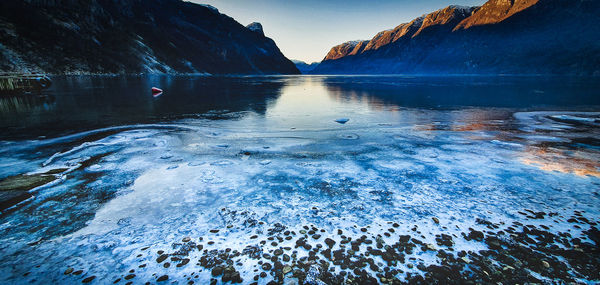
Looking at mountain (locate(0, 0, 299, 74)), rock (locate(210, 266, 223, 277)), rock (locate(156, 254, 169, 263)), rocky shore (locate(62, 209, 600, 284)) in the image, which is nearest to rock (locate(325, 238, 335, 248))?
rocky shore (locate(62, 209, 600, 284))

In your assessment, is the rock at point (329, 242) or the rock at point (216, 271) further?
the rock at point (329, 242)

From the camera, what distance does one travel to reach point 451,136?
1016 centimetres

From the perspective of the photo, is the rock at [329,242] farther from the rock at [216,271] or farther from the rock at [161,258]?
the rock at [161,258]

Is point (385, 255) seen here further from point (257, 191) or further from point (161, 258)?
point (161, 258)

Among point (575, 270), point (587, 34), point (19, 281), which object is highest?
point (587, 34)

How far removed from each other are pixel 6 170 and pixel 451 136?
14563 mm

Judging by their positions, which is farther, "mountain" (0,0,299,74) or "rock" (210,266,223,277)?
"mountain" (0,0,299,74)

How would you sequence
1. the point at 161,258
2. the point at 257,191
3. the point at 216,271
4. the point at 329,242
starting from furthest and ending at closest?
the point at 257,191, the point at 329,242, the point at 161,258, the point at 216,271

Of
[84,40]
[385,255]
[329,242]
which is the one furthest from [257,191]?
[84,40]

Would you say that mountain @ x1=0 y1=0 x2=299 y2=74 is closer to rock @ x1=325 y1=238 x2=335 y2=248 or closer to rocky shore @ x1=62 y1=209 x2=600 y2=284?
rocky shore @ x1=62 y1=209 x2=600 y2=284

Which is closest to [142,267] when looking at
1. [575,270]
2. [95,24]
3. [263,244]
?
[263,244]

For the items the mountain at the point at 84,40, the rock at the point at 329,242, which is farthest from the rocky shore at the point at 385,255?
the mountain at the point at 84,40

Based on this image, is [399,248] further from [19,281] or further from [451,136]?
[451,136]

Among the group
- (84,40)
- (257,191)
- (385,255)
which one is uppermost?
(84,40)
